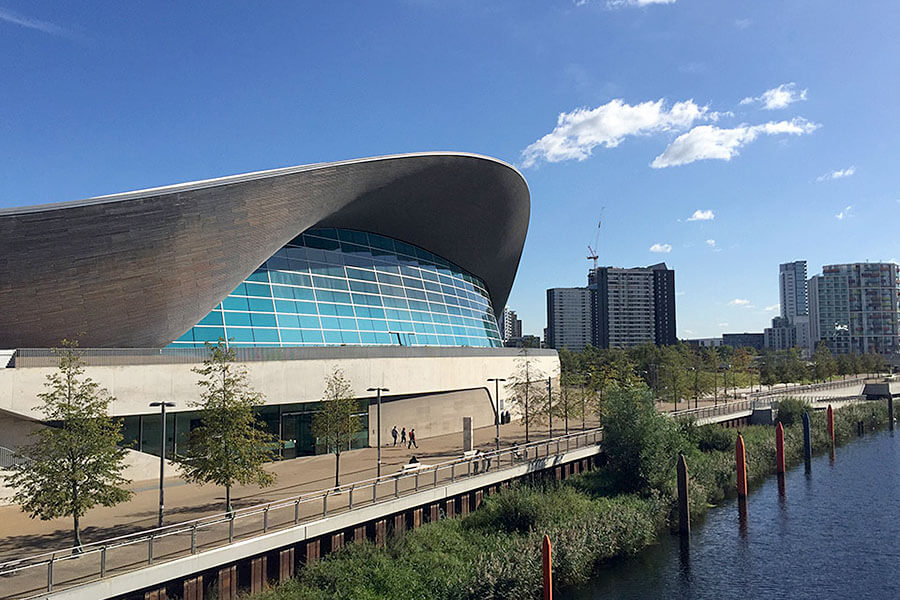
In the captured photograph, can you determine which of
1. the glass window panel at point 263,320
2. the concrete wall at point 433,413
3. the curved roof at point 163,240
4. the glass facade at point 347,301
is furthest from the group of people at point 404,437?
the curved roof at point 163,240

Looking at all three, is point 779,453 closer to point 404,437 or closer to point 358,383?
point 404,437

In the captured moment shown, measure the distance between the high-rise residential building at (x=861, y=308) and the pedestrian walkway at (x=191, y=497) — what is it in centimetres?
16772

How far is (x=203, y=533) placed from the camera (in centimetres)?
1681

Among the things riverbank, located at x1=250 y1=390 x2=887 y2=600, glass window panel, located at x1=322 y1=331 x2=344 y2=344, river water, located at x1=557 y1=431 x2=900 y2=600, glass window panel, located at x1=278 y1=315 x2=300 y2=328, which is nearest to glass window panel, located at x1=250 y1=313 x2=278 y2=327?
glass window panel, located at x1=278 y1=315 x2=300 y2=328

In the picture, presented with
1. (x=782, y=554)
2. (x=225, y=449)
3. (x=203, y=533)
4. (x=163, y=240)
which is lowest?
(x=782, y=554)

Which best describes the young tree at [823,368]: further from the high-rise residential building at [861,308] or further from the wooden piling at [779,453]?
the high-rise residential building at [861,308]

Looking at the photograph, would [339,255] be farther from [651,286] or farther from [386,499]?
[651,286]

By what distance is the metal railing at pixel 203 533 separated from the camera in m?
13.4

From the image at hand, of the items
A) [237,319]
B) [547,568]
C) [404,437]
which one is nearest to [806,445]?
[404,437]

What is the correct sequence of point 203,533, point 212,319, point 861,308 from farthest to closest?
point 861,308 < point 212,319 < point 203,533

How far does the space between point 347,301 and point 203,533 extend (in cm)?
2334

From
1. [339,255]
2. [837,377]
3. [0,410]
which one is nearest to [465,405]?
[339,255]

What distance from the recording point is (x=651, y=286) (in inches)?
7731

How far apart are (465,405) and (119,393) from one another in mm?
21574
